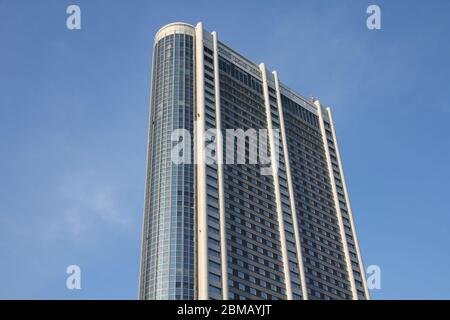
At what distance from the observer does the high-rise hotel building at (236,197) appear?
96.1 m

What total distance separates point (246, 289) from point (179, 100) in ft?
138

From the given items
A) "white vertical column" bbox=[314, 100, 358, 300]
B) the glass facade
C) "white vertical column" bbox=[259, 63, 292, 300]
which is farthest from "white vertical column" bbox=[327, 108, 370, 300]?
the glass facade

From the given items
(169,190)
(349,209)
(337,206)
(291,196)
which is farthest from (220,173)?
(349,209)

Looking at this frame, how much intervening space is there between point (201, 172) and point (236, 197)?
964 cm

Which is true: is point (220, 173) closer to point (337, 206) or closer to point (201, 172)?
point (201, 172)

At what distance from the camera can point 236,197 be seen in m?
110

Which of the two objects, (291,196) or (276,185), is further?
(291,196)

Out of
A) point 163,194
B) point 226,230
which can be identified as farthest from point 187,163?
point 226,230

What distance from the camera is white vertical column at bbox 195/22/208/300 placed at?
92812mm

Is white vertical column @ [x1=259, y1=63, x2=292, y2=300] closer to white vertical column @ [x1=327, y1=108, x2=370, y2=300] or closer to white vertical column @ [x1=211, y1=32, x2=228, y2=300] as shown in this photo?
white vertical column @ [x1=211, y1=32, x2=228, y2=300]

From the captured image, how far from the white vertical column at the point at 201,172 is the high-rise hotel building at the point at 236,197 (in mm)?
202

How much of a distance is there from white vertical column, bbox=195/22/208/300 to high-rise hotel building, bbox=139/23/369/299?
0.20 m

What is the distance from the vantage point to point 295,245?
11381 cm
